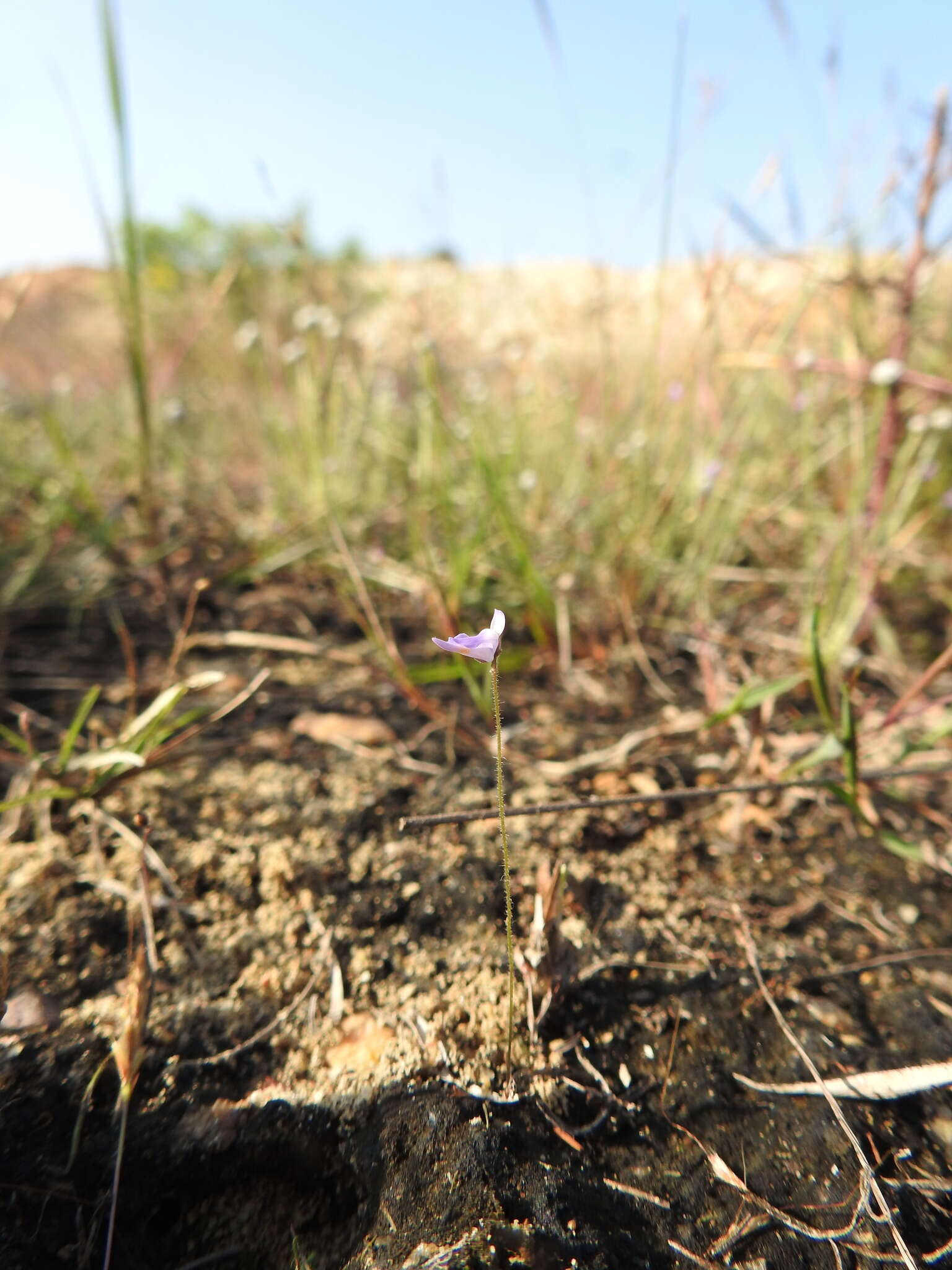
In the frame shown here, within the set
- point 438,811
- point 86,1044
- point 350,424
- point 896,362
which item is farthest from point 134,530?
point 896,362

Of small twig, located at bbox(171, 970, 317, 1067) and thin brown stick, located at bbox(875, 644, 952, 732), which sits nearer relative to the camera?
small twig, located at bbox(171, 970, 317, 1067)

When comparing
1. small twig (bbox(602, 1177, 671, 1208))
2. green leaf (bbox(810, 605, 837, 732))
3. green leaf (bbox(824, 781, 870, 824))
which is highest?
green leaf (bbox(810, 605, 837, 732))

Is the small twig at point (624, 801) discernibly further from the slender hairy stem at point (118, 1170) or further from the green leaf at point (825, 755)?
the slender hairy stem at point (118, 1170)

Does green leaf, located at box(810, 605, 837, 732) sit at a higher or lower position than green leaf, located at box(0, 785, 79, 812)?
higher

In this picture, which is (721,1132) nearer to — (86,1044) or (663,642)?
(86,1044)

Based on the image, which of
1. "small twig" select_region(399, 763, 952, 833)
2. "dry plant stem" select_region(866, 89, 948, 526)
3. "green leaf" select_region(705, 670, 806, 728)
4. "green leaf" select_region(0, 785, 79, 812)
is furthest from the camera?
"dry plant stem" select_region(866, 89, 948, 526)

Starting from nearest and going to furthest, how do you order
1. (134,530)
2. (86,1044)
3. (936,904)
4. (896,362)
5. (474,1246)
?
→ (474,1246)
(86,1044)
(936,904)
(896,362)
(134,530)

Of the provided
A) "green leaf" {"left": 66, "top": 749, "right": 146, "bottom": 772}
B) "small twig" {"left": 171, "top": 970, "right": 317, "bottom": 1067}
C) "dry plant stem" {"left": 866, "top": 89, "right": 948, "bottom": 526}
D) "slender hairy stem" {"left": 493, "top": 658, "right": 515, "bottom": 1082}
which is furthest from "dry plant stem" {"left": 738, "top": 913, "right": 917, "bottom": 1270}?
"dry plant stem" {"left": 866, "top": 89, "right": 948, "bottom": 526}

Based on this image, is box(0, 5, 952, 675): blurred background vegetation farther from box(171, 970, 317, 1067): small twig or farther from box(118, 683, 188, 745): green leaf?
box(171, 970, 317, 1067): small twig
